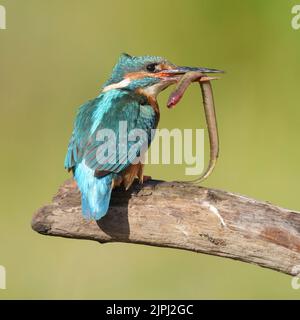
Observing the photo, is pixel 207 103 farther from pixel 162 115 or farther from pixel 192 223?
pixel 162 115

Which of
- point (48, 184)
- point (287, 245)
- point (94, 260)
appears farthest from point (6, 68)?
point (287, 245)

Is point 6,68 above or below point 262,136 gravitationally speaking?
above

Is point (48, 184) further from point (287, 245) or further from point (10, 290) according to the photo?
point (287, 245)

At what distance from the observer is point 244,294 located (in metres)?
5.19

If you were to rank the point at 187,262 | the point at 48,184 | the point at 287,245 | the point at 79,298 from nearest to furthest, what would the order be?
1. the point at 287,245
2. the point at 79,298
3. the point at 187,262
4. the point at 48,184

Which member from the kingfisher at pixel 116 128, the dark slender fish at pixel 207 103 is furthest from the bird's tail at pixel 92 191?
the dark slender fish at pixel 207 103

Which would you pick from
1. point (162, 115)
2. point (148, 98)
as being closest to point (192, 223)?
point (148, 98)

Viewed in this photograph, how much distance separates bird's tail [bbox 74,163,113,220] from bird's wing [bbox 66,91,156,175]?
0.03 metres

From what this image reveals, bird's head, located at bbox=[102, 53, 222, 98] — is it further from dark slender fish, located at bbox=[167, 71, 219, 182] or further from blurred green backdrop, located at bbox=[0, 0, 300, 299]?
blurred green backdrop, located at bbox=[0, 0, 300, 299]

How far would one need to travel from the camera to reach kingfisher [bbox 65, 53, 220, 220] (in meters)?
3.93

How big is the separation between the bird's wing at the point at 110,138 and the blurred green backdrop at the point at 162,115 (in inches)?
49.1

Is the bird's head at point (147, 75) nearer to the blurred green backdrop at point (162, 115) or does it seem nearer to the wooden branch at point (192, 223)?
the wooden branch at point (192, 223)

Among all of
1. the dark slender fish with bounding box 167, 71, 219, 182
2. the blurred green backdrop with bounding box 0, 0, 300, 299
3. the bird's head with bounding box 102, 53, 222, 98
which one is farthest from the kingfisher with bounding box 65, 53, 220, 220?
the blurred green backdrop with bounding box 0, 0, 300, 299

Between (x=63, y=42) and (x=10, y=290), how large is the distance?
1961 millimetres
